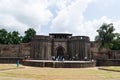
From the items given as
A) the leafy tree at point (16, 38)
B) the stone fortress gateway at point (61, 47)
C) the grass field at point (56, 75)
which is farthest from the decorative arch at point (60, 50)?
the grass field at point (56, 75)

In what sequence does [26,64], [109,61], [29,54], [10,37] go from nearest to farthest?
[26,64], [109,61], [29,54], [10,37]

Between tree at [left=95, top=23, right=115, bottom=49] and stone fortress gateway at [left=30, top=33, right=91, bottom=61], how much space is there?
2.92 m

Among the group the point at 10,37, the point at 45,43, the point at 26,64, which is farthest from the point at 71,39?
the point at 10,37

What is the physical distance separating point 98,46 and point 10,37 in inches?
1070

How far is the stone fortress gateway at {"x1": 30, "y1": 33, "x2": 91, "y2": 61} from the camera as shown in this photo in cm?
5228

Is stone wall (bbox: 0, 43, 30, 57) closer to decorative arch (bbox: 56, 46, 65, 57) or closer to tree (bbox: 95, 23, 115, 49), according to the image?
decorative arch (bbox: 56, 46, 65, 57)

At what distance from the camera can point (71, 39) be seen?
54.2 m

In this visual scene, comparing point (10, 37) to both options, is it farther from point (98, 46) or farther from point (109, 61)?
point (109, 61)

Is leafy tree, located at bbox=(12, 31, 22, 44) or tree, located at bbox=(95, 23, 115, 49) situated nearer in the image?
tree, located at bbox=(95, 23, 115, 49)

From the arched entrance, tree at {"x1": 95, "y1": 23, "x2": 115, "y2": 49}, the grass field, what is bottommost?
the grass field

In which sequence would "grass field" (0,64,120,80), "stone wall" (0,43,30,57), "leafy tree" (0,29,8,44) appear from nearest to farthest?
"grass field" (0,64,120,80)
"stone wall" (0,43,30,57)
"leafy tree" (0,29,8,44)

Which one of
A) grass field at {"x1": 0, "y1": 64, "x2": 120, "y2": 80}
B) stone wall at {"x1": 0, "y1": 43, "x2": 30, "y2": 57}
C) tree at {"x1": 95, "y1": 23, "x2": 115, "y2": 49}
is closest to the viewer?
grass field at {"x1": 0, "y1": 64, "x2": 120, "y2": 80}

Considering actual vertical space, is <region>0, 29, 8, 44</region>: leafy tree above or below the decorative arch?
above

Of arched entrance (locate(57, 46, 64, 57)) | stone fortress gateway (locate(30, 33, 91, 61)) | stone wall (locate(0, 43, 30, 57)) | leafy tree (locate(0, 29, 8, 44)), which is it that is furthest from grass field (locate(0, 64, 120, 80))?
leafy tree (locate(0, 29, 8, 44))
